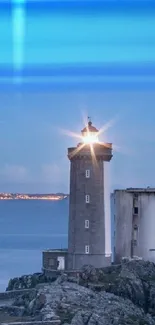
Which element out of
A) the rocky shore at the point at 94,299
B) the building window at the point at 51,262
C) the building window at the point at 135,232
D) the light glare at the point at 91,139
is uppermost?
the light glare at the point at 91,139

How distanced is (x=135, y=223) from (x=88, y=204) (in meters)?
1.24

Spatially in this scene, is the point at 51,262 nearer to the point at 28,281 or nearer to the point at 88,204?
the point at 28,281

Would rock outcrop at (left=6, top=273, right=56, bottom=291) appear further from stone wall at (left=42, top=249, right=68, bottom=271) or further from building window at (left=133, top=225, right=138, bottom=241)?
building window at (left=133, top=225, right=138, bottom=241)

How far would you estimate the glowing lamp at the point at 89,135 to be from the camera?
23.1 metres

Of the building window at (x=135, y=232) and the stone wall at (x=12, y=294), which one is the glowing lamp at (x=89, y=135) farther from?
the stone wall at (x=12, y=294)

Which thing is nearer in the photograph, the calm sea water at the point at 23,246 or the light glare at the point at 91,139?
the light glare at the point at 91,139

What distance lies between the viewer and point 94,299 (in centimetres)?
1947

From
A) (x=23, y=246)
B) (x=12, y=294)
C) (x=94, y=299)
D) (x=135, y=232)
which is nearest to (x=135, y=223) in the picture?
(x=135, y=232)

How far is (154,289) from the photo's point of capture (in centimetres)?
2080

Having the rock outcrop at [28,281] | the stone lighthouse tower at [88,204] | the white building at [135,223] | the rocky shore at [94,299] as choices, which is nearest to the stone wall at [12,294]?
the rocky shore at [94,299]

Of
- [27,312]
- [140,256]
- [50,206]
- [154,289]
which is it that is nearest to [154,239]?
[140,256]

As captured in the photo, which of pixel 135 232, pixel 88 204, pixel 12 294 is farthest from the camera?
pixel 135 232

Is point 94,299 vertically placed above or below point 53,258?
below

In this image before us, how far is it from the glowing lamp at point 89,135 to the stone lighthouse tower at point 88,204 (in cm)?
18
